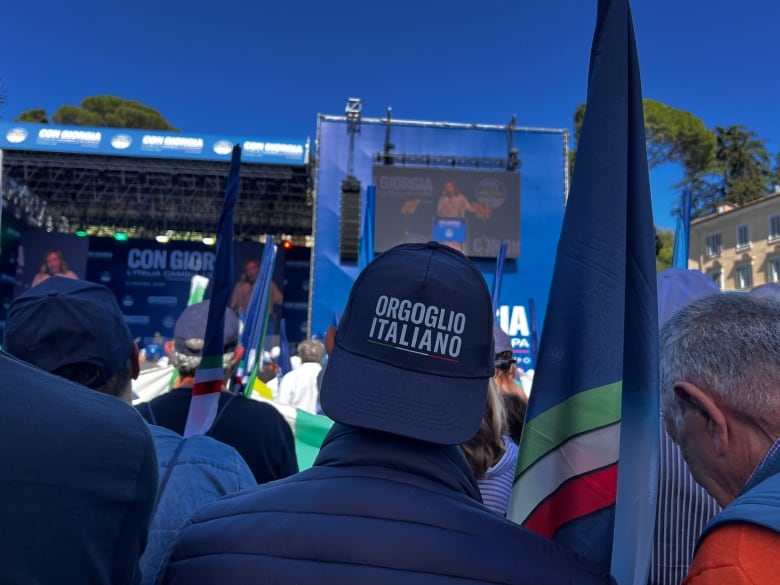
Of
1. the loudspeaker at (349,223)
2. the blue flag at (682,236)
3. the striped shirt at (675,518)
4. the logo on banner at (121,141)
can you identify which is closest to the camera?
the striped shirt at (675,518)

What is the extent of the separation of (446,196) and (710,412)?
1632cm

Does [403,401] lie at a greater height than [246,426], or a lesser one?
greater

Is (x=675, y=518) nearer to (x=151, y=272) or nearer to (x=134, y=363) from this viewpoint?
(x=134, y=363)

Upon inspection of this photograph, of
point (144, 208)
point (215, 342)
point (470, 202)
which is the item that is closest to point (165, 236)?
point (144, 208)

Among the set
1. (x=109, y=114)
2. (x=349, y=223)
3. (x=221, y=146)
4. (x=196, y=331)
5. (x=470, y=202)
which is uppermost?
(x=109, y=114)

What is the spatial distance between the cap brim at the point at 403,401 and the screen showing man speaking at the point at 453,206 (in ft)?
51.9

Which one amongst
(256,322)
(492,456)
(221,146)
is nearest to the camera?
(492,456)

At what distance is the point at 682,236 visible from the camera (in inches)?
182

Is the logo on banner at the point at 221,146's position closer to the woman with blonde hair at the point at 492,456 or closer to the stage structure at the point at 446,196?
the stage structure at the point at 446,196

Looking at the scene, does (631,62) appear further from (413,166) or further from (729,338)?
(413,166)

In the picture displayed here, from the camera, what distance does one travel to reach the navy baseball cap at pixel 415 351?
0.92 m

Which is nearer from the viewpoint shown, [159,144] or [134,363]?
[134,363]

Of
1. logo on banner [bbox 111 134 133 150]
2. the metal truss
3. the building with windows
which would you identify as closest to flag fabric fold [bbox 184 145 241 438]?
logo on banner [bbox 111 134 133 150]

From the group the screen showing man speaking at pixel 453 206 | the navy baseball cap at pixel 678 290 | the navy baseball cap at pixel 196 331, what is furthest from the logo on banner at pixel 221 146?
the navy baseball cap at pixel 678 290
